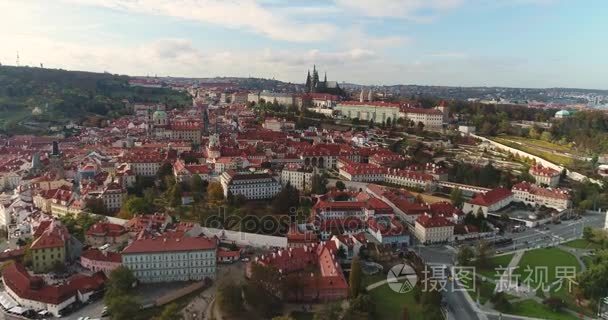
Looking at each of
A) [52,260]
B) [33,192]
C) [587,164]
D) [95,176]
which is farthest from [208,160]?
[587,164]

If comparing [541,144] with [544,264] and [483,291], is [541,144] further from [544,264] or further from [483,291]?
[483,291]

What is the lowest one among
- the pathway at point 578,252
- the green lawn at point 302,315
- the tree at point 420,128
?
the green lawn at point 302,315

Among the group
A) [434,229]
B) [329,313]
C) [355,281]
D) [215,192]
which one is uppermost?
[215,192]

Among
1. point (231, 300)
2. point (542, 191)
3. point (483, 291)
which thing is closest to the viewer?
point (231, 300)

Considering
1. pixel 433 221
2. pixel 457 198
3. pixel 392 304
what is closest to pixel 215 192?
pixel 433 221

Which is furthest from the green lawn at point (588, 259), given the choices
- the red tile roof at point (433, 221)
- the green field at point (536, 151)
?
the green field at point (536, 151)

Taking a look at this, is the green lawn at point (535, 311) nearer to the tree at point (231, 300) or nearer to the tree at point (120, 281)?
the tree at point (231, 300)
